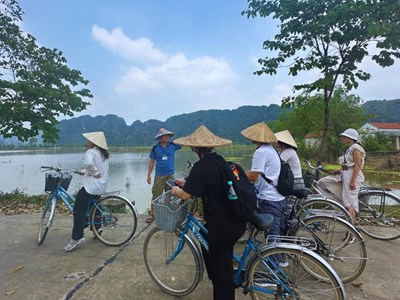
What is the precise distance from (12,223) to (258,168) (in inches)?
186

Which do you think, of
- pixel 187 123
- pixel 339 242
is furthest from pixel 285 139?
pixel 187 123

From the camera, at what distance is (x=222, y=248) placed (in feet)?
6.47

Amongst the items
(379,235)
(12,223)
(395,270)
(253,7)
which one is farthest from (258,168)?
(12,223)

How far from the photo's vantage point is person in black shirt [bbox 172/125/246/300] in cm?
192

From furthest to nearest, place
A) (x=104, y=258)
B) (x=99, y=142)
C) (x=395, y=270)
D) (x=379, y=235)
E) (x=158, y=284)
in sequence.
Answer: (x=379, y=235) < (x=99, y=142) < (x=104, y=258) < (x=395, y=270) < (x=158, y=284)

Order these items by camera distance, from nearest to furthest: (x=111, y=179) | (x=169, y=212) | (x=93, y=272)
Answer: (x=169, y=212), (x=93, y=272), (x=111, y=179)

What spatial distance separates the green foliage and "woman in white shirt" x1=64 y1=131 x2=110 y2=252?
87.1 feet

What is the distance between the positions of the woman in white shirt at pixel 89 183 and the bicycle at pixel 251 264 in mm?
1365

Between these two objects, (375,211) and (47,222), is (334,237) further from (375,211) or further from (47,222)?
(47,222)

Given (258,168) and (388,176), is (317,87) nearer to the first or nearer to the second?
(258,168)

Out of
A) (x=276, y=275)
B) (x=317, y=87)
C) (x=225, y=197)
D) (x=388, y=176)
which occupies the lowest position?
(x=388, y=176)

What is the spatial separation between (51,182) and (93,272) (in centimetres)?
155

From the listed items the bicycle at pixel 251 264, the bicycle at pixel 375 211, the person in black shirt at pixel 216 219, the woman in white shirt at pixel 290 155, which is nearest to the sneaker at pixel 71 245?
the bicycle at pixel 251 264

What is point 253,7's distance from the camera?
4715 millimetres
